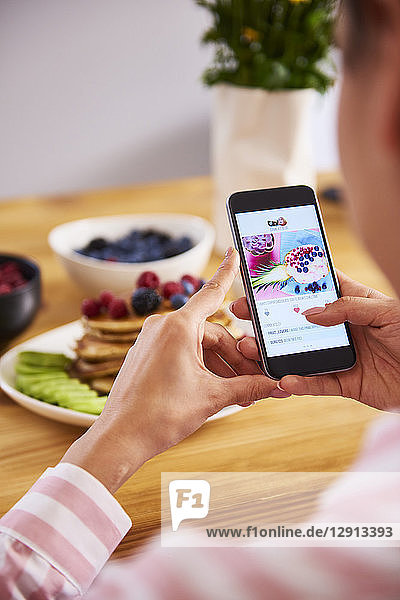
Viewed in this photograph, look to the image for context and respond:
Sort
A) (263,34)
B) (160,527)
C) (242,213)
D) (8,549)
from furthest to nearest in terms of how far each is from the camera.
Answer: (263,34), (242,213), (160,527), (8,549)

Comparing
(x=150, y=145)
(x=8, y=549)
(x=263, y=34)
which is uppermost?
(x=263, y=34)

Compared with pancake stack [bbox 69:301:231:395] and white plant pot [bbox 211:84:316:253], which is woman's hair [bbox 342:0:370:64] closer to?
pancake stack [bbox 69:301:231:395]

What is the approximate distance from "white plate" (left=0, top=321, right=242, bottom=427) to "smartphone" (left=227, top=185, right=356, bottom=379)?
15cm

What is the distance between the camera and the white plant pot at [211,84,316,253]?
1478mm

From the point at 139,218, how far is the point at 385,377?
0.81 meters

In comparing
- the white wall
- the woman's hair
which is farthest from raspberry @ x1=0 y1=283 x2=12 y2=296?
the white wall

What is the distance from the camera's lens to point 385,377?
907 mm

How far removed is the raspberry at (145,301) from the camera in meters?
1.11

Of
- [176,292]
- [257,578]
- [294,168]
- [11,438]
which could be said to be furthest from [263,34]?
[257,578]

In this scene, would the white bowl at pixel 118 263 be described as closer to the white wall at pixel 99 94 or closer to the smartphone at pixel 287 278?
the smartphone at pixel 287 278

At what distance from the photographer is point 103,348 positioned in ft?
3.52

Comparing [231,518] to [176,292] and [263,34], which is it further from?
[263,34]

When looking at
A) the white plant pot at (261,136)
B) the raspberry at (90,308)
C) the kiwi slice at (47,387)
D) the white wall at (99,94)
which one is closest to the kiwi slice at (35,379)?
the kiwi slice at (47,387)

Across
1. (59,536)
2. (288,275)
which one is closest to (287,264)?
(288,275)
